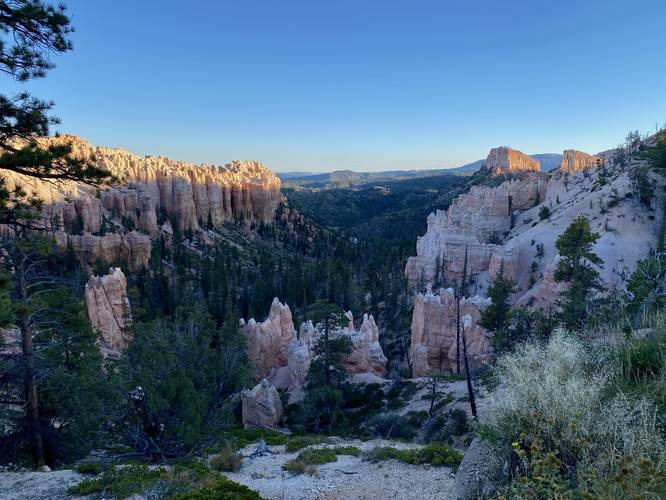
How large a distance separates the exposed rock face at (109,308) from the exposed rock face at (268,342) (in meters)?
9.50

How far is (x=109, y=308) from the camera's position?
29.8 m

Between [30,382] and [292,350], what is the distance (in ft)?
48.7

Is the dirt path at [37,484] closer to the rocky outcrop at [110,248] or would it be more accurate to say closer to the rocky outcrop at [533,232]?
the rocky outcrop at [533,232]

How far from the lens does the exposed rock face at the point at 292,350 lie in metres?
22.6

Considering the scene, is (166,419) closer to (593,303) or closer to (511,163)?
(593,303)

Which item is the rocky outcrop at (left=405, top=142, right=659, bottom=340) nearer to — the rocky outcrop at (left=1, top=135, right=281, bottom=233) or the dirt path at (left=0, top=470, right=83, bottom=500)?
the dirt path at (left=0, top=470, right=83, bottom=500)

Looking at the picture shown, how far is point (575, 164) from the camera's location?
94062 millimetres

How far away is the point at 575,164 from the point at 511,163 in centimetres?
2370

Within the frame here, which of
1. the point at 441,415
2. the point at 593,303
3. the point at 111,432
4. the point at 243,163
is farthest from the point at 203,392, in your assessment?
the point at 243,163

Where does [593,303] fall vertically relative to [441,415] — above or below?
above

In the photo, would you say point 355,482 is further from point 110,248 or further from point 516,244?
point 110,248

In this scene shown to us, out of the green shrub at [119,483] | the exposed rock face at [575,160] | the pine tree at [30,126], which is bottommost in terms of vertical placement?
the green shrub at [119,483]

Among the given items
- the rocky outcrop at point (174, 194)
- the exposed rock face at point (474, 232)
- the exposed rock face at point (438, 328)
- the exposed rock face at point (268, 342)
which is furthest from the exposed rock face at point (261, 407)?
the rocky outcrop at point (174, 194)

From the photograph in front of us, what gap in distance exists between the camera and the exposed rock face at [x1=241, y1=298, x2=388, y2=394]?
74.3 ft
